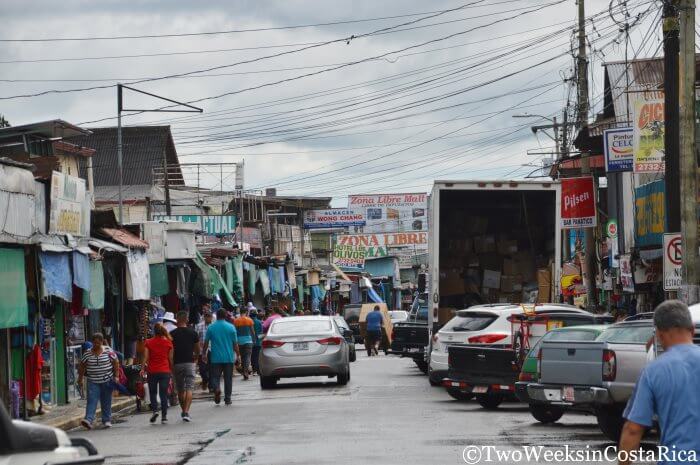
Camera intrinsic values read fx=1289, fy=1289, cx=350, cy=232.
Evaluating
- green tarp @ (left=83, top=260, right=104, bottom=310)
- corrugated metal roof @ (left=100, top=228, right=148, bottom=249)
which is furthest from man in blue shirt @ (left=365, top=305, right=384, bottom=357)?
green tarp @ (left=83, top=260, right=104, bottom=310)

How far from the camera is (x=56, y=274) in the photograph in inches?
892

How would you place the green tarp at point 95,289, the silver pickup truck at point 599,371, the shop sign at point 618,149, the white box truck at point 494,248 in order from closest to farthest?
1. the silver pickup truck at point 599,371
2. the green tarp at point 95,289
3. the white box truck at point 494,248
4. the shop sign at point 618,149

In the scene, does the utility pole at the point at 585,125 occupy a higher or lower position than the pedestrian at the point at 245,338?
higher

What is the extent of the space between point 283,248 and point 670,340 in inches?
3085

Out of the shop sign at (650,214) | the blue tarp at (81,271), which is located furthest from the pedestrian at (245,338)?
the shop sign at (650,214)

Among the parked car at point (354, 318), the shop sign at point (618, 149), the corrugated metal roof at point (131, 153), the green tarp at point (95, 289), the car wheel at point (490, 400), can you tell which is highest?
the corrugated metal roof at point (131, 153)

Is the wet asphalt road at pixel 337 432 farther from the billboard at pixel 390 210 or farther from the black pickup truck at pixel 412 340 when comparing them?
the billboard at pixel 390 210

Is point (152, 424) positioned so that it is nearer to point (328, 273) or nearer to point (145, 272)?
point (145, 272)

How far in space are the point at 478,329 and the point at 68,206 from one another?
778 centimetres

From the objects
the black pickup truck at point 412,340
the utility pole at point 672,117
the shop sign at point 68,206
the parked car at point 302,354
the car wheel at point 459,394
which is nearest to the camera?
the utility pole at point 672,117

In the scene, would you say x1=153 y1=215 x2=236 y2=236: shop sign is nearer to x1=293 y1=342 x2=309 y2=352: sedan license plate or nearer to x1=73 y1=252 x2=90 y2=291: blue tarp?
x1=293 y1=342 x2=309 y2=352: sedan license plate

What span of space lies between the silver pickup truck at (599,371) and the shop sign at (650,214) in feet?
40.4

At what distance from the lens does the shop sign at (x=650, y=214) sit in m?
29.7

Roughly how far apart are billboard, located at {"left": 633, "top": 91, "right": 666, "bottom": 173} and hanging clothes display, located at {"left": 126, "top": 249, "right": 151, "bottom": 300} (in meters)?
11.2
